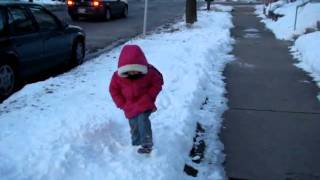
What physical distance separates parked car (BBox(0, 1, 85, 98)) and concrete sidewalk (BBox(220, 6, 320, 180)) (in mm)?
3185

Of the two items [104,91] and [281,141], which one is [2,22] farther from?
[281,141]

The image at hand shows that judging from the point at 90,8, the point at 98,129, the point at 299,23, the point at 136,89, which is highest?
the point at 136,89

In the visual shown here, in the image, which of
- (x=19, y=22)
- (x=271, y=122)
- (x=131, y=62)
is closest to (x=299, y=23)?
(x=271, y=122)

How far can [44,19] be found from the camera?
30.5ft

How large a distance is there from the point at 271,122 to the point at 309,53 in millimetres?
5063

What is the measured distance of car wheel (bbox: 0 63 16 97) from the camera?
7863 millimetres

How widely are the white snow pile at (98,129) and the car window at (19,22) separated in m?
0.93

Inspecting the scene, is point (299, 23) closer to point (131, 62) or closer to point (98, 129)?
point (98, 129)

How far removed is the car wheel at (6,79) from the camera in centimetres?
786

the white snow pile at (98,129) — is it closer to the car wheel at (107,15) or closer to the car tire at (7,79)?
the car tire at (7,79)

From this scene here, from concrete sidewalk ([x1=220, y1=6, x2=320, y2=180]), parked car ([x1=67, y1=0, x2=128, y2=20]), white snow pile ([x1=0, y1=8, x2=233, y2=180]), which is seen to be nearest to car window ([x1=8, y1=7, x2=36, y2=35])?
white snow pile ([x1=0, y1=8, x2=233, y2=180])

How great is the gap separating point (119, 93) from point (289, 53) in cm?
892

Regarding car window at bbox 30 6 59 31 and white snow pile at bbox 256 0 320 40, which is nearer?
car window at bbox 30 6 59 31

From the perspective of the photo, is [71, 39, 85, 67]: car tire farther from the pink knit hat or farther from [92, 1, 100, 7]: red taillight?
[92, 1, 100, 7]: red taillight
